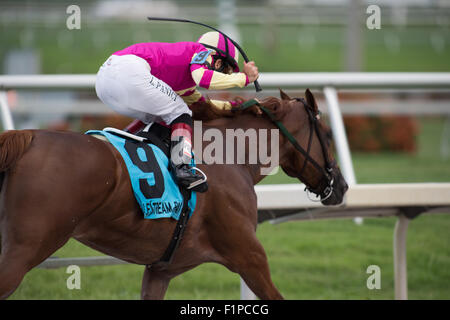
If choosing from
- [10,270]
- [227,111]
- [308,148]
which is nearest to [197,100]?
[227,111]

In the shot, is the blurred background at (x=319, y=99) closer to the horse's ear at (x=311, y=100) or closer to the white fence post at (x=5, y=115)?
the white fence post at (x=5, y=115)

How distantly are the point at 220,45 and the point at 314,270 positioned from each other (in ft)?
8.23

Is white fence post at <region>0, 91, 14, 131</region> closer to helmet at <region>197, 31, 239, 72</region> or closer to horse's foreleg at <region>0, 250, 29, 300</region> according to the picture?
helmet at <region>197, 31, 239, 72</region>

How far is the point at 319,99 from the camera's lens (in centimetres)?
1045

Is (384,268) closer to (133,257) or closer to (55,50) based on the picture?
(133,257)

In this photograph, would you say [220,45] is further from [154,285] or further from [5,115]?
[5,115]

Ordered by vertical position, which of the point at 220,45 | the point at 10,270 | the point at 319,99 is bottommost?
the point at 319,99

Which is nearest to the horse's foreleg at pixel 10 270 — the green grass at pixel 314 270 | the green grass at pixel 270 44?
the green grass at pixel 314 270

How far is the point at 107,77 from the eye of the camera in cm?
298

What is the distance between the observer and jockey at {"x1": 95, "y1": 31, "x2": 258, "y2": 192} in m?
2.95

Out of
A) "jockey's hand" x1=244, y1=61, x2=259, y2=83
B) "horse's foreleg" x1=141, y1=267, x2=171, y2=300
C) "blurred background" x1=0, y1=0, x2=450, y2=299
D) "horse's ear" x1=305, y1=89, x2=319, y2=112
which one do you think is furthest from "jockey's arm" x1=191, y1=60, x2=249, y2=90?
"blurred background" x1=0, y1=0, x2=450, y2=299

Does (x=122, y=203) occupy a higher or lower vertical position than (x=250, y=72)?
lower

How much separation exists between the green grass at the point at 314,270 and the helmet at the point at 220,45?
167 cm

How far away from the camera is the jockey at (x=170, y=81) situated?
2.95m
